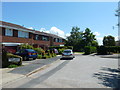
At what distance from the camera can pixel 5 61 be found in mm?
12078

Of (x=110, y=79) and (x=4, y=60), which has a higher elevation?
(x=4, y=60)

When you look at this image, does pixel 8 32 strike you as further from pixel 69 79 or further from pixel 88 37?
pixel 88 37

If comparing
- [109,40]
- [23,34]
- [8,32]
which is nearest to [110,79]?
[8,32]

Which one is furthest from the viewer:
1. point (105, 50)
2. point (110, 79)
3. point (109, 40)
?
point (109, 40)

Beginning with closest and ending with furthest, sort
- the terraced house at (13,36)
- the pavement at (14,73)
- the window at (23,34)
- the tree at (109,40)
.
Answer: the pavement at (14,73)
the terraced house at (13,36)
the window at (23,34)
the tree at (109,40)

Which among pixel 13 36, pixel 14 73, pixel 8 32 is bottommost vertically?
pixel 14 73

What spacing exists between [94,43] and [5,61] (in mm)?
43620

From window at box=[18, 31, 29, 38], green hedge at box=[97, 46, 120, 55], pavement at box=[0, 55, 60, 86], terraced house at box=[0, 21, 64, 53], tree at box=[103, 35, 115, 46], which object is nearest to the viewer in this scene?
pavement at box=[0, 55, 60, 86]

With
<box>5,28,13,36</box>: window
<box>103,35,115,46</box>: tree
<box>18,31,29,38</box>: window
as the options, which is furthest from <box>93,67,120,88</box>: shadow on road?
<box>103,35,115,46</box>: tree

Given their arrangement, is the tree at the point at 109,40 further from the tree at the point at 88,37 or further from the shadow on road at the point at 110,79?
the shadow on road at the point at 110,79

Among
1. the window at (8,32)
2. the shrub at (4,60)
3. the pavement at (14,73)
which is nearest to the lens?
the pavement at (14,73)

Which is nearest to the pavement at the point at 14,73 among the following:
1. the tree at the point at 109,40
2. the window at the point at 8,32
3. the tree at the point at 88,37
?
the window at the point at 8,32

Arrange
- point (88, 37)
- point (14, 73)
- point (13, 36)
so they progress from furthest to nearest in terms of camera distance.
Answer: point (88, 37) → point (13, 36) → point (14, 73)

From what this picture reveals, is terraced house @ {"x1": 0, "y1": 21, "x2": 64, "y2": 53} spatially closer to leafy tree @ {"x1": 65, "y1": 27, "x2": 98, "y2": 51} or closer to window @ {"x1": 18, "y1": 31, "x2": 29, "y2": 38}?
window @ {"x1": 18, "y1": 31, "x2": 29, "y2": 38}
